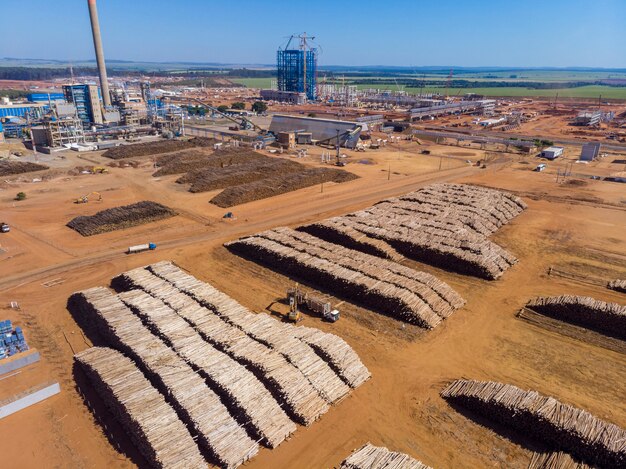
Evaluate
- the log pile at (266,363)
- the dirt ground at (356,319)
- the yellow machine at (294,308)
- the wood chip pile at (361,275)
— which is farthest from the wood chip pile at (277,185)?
the log pile at (266,363)

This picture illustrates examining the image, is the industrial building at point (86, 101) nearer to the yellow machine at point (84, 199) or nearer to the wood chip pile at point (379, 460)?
the yellow machine at point (84, 199)

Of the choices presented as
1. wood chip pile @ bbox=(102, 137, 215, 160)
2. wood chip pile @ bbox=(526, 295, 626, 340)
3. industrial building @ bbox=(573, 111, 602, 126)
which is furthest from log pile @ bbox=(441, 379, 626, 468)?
industrial building @ bbox=(573, 111, 602, 126)

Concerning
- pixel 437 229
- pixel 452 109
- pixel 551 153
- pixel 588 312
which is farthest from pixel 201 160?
pixel 452 109

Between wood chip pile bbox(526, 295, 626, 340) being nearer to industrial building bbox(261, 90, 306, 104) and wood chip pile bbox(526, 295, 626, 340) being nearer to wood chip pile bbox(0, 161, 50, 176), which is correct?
wood chip pile bbox(0, 161, 50, 176)

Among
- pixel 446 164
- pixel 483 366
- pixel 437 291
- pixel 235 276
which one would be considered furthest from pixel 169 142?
pixel 483 366

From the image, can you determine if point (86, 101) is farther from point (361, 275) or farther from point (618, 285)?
point (618, 285)
